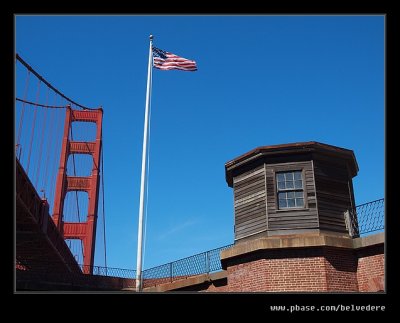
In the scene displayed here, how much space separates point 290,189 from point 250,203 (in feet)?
4.49

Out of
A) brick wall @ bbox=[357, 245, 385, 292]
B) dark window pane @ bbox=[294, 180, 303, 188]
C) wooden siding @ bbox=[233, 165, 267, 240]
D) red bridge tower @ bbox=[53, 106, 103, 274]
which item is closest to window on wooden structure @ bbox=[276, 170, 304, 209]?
dark window pane @ bbox=[294, 180, 303, 188]

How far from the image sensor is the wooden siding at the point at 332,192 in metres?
14.3

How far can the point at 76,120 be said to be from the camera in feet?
167

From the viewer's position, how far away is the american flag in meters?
18.8

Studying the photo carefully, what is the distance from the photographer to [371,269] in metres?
13.0

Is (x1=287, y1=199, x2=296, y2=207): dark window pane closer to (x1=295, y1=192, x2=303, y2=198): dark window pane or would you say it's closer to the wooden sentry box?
the wooden sentry box

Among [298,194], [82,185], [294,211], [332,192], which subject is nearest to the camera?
[294,211]

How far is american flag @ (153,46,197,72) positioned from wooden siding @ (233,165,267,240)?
5395 millimetres

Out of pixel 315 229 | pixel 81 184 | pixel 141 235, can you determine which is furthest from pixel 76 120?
pixel 315 229

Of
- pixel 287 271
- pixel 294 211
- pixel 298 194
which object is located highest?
pixel 298 194

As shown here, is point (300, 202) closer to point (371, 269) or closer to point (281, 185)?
point (281, 185)

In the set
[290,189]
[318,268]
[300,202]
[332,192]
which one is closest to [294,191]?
[290,189]
